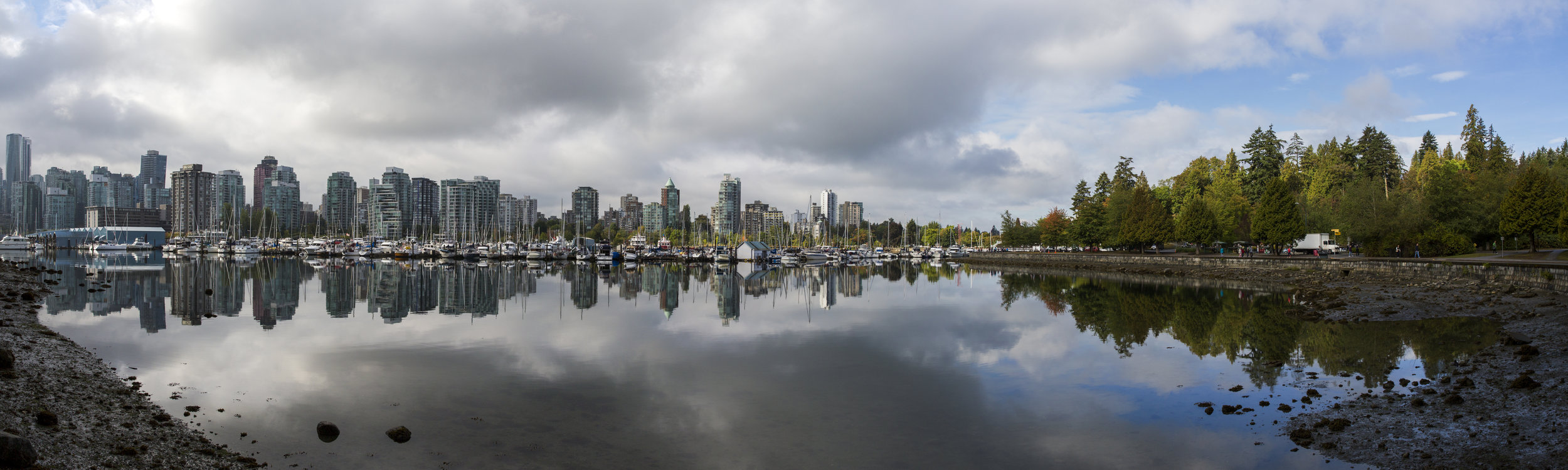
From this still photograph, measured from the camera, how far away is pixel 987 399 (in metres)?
17.0

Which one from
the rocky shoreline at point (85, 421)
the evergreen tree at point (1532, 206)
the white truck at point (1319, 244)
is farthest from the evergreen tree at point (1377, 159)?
the rocky shoreline at point (85, 421)

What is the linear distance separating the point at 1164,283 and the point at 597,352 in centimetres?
5169

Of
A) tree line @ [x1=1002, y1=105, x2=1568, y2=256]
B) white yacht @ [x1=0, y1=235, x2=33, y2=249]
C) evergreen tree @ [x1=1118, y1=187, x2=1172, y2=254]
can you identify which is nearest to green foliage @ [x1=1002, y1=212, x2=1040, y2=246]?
tree line @ [x1=1002, y1=105, x2=1568, y2=256]

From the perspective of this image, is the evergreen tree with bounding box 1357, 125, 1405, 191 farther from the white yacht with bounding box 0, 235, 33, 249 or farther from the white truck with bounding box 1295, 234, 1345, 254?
the white yacht with bounding box 0, 235, 33, 249

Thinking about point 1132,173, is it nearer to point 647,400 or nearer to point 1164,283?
point 1164,283

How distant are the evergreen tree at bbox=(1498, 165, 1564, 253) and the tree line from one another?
0.22 feet

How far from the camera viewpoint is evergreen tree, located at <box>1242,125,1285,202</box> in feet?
341

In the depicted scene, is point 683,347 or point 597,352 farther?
point 683,347

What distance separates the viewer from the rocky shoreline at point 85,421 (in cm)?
1022

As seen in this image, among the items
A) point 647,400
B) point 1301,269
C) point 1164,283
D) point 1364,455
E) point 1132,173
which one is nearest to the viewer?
point 1364,455

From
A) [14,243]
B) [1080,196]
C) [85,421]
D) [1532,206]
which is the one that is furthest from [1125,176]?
[14,243]

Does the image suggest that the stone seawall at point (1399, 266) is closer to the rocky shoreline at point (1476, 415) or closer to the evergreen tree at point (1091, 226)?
the rocky shoreline at point (1476, 415)

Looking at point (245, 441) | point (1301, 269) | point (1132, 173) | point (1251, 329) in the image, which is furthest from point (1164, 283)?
point (1132, 173)

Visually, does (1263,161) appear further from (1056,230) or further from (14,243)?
(14,243)
